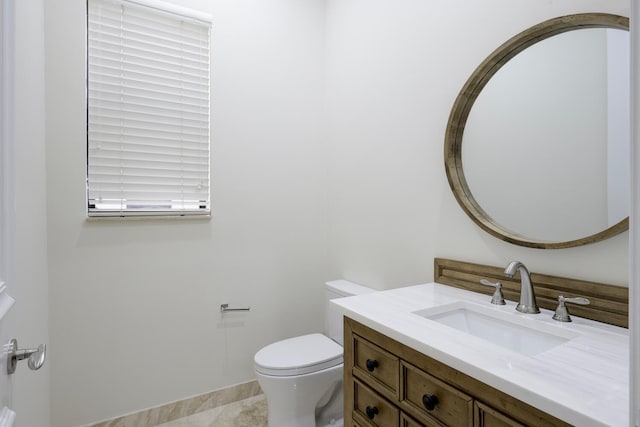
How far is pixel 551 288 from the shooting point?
1191 millimetres

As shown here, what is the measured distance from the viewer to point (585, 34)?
3.74 feet

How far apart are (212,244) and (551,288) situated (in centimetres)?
170

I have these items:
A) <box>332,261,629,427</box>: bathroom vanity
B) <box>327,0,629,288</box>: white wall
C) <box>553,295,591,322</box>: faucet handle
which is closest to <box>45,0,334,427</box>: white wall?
<box>327,0,629,288</box>: white wall

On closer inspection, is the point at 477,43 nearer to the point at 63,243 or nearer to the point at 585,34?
the point at 585,34

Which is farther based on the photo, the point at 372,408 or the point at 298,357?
the point at 298,357

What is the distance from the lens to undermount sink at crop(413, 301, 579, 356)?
106 centimetres

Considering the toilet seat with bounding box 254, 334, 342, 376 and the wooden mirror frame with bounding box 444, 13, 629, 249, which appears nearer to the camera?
the wooden mirror frame with bounding box 444, 13, 629, 249

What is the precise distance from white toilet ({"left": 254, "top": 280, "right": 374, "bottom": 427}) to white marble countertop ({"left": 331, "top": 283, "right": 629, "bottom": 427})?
2.03ft

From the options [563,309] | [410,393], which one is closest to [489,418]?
[410,393]

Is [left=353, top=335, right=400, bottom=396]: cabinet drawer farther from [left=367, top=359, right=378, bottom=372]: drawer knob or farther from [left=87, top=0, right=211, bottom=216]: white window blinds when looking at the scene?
[left=87, top=0, right=211, bottom=216]: white window blinds

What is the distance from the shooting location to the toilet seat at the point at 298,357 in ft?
5.43

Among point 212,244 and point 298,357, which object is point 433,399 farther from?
point 212,244

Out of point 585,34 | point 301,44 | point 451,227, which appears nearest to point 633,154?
point 585,34

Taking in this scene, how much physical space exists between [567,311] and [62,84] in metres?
2.35
